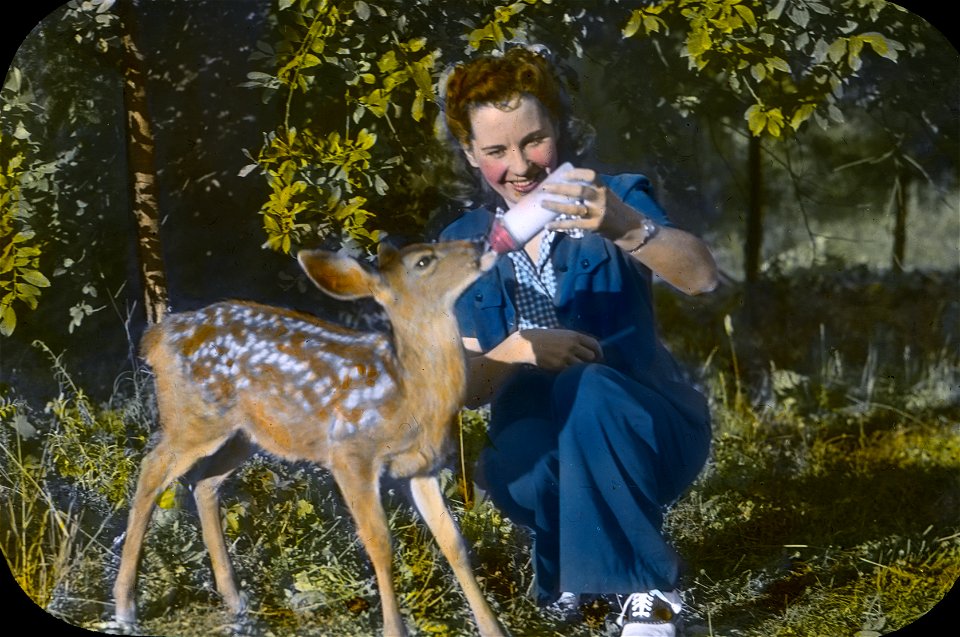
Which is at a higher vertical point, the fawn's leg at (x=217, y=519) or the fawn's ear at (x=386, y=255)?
the fawn's ear at (x=386, y=255)

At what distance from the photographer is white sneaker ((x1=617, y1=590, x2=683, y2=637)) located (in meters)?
5.15

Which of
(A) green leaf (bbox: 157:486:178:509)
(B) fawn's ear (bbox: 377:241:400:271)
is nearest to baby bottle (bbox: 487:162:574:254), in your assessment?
(B) fawn's ear (bbox: 377:241:400:271)

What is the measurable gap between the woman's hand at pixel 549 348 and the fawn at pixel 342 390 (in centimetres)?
15

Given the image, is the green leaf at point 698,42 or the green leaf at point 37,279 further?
the green leaf at point 37,279

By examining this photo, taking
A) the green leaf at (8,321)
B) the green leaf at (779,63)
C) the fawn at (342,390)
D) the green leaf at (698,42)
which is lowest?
the fawn at (342,390)

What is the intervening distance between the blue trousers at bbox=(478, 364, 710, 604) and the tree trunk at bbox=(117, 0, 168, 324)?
1059mm

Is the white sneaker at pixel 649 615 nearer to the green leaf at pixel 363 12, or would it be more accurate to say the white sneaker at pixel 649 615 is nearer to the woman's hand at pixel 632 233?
the woman's hand at pixel 632 233

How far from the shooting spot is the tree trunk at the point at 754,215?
517 cm

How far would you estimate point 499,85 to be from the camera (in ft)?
16.7

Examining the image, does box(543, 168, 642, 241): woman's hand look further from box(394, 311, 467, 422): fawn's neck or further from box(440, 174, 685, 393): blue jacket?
box(394, 311, 467, 422): fawn's neck

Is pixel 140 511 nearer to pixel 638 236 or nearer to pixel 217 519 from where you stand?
pixel 217 519

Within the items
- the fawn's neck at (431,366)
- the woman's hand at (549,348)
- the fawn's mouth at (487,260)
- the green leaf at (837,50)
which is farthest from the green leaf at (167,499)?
the green leaf at (837,50)

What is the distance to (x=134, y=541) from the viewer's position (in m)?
5.33

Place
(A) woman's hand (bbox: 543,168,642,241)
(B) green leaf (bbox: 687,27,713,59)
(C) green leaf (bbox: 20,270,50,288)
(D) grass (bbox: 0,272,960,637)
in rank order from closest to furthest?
(A) woman's hand (bbox: 543,168,642,241), (B) green leaf (bbox: 687,27,713,59), (D) grass (bbox: 0,272,960,637), (C) green leaf (bbox: 20,270,50,288)
